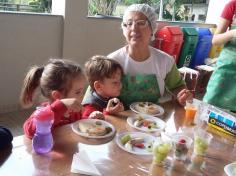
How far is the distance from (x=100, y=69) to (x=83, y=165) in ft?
2.62

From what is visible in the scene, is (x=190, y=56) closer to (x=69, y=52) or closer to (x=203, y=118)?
(x=69, y=52)

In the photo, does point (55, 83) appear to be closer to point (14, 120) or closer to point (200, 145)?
point (200, 145)

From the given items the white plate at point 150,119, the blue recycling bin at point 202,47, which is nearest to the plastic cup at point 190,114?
the white plate at point 150,119

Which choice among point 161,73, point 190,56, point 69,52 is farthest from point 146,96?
point 190,56

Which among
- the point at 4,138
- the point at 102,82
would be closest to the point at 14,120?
the point at 102,82

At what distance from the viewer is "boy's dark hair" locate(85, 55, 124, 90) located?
1639mm

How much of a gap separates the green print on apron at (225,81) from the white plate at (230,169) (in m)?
0.91

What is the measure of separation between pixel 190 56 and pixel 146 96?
9.66ft

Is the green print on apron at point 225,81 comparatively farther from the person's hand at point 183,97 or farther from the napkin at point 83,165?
the napkin at point 83,165

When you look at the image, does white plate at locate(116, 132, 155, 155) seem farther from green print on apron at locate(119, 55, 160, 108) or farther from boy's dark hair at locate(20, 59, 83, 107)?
green print on apron at locate(119, 55, 160, 108)

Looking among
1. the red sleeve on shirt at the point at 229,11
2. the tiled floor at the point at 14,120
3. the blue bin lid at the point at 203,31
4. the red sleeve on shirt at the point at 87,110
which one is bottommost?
the tiled floor at the point at 14,120

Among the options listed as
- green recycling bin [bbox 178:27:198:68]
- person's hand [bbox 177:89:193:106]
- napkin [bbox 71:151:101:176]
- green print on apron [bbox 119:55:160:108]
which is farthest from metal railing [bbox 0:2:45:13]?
napkin [bbox 71:151:101:176]

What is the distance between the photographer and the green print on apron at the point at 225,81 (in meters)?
1.84

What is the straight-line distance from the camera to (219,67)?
Answer: 6.23 feet
